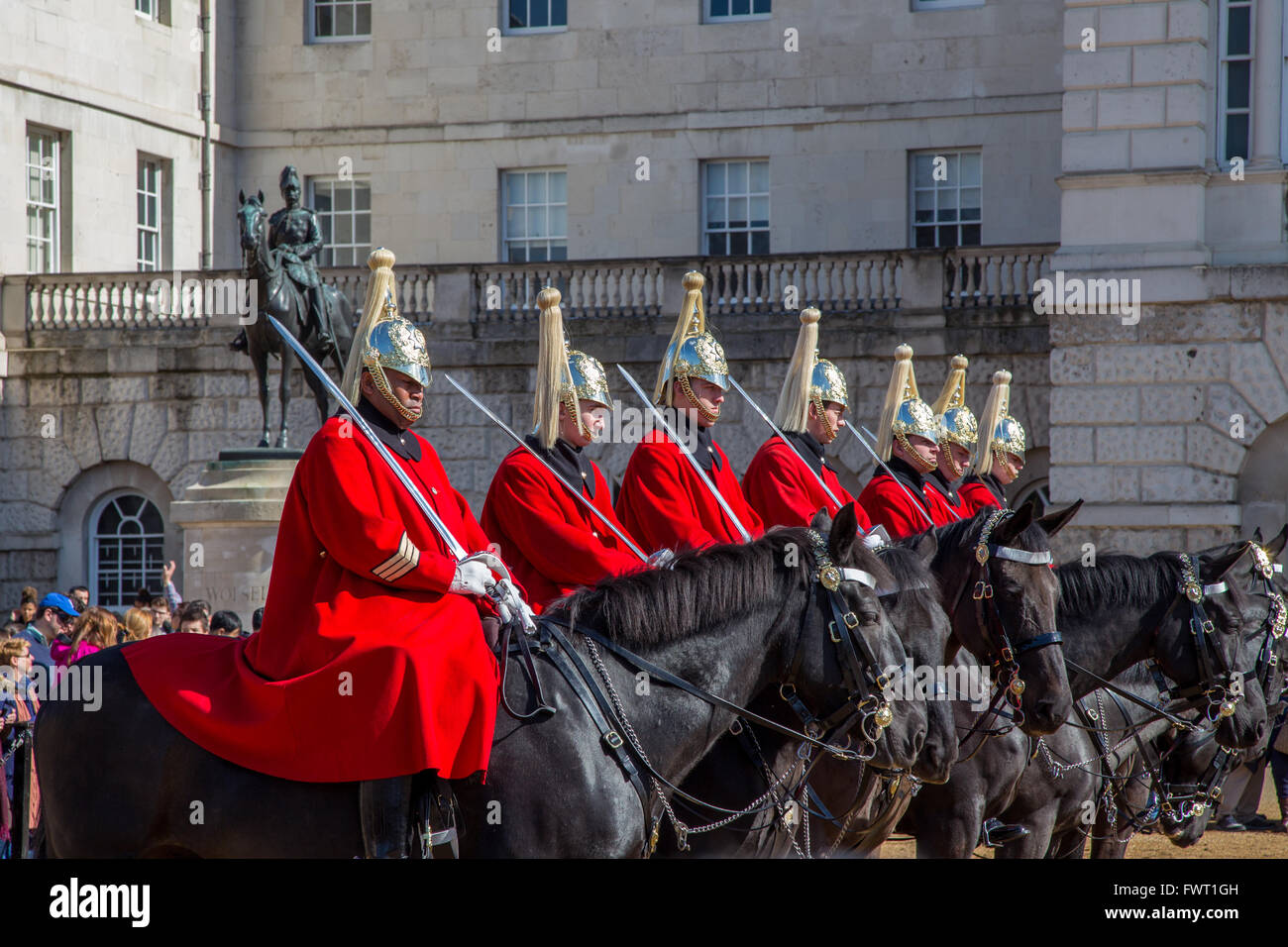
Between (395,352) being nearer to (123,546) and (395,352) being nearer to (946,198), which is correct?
(946,198)

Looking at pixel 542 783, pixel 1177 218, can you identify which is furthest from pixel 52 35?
pixel 542 783

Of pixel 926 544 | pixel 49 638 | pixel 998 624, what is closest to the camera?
pixel 998 624

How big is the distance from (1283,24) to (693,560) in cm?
1528

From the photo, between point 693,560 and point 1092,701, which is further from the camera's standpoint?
point 1092,701

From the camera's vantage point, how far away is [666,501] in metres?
8.13

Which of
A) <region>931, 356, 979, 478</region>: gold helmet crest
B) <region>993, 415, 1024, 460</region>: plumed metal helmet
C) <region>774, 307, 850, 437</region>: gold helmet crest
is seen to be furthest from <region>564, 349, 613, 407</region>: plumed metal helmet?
<region>993, 415, 1024, 460</region>: plumed metal helmet

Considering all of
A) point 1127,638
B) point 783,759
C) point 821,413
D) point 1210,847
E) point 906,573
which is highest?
point 821,413

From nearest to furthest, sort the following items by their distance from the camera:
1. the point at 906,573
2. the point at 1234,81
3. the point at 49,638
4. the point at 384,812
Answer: the point at 384,812
the point at 906,573
the point at 49,638
the point at 1234,81

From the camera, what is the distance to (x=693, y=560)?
6160 millimetres

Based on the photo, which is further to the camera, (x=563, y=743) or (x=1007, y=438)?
(x=1007, y=438)

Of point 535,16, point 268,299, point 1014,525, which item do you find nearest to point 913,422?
point 1014,525

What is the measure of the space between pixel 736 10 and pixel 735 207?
2830 mm

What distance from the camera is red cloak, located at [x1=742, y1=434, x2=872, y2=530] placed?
355 inches
